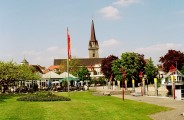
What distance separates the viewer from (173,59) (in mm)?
105062

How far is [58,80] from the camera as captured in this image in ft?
233

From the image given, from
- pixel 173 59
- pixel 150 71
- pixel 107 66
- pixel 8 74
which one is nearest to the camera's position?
pixel 8 74

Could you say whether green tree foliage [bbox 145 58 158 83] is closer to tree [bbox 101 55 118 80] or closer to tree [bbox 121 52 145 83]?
tree [bbox 121 52 145 83]

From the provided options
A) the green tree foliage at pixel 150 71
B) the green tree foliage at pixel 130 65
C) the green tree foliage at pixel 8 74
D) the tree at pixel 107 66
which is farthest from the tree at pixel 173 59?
the green tree foliage at pixel 8 74

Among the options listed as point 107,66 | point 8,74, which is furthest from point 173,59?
point 8,74

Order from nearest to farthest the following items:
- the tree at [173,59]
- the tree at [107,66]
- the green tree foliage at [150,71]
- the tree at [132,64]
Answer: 1. the tree at [132,64]
2. the tree at [173,59]
3. the green tree foliage at [150,71]
4. the tree at [107,66]

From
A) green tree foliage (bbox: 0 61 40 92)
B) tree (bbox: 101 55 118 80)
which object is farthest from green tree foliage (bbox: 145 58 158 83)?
green tree foliage (bbox: 0 61 40 92)

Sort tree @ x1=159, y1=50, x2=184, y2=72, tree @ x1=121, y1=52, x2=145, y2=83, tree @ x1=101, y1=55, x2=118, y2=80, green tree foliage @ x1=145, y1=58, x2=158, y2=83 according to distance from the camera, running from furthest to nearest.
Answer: tree @ x1=101, y1=55, x2=118, y2=80, green tree foliage @ x1=145, y1=58, x2=158, y2=83, tree @ x1=159, y1=50, x2=184, y2=72, tree @ x1=121, y1=52, x2=145, y2=83

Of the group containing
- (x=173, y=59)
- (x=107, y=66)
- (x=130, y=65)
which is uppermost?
(x=173, y=59)

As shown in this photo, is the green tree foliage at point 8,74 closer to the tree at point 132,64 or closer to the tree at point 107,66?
the tree at point 132,64

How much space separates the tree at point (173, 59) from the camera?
105 meters

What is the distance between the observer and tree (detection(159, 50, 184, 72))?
10511 cm

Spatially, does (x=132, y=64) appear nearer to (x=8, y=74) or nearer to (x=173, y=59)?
(x=173, y=59)

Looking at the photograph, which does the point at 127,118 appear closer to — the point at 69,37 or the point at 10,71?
the point at 69,37
